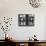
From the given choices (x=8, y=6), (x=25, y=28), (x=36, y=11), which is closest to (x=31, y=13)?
(x=36, y=11)

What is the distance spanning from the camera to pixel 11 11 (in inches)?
179

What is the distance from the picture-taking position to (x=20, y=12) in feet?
14.9

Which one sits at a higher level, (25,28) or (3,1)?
(3,1)

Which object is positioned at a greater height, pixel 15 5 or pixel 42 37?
pixel 15 5

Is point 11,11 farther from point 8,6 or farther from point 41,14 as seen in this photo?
point 41,14

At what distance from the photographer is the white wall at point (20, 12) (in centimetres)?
453

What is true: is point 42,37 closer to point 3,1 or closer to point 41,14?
point 41,14

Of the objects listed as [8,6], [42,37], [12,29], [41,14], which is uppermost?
[8,6]

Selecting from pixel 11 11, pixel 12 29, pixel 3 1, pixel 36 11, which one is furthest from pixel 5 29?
pixel 36 11

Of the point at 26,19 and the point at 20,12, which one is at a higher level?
the point at 20,12

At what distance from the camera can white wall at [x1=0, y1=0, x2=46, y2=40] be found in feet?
14.9

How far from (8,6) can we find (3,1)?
25cm

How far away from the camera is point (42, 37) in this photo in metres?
4.53

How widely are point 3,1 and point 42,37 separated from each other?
1.89m
